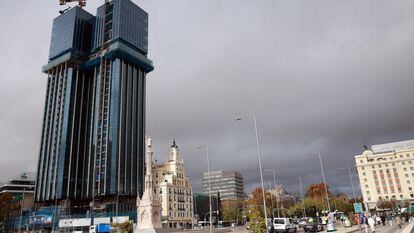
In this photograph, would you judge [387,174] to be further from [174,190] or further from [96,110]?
[96,110]

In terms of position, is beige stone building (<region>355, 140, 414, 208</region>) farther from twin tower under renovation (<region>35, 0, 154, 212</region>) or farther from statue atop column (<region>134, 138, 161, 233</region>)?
statue atop column (<region>134, 138, 161, 233</region>)

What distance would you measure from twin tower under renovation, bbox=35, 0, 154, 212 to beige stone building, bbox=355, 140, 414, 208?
291ft

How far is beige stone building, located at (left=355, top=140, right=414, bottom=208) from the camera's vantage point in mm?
128500

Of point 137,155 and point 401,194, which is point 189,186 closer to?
point 137,155

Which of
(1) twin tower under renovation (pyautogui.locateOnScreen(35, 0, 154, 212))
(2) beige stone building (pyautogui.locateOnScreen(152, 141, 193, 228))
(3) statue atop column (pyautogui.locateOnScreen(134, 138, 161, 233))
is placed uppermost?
(1) twin tower under renovation (pyautogui.locateOnScreen(35, 0, 154, 212))

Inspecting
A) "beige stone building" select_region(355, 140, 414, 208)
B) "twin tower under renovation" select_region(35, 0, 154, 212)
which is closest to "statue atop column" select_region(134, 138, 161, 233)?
"twin tower under renovation" select_region(35, 0, 154, 212)

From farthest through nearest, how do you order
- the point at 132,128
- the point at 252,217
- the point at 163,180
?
the point at 132,128, the point at 163,180, the point at 252,217

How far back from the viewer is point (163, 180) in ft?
377

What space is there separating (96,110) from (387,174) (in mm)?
115343

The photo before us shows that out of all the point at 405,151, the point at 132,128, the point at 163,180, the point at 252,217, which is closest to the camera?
the point at 252,217

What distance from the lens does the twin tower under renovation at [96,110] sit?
380 ft

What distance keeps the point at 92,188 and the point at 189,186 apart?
111 ft

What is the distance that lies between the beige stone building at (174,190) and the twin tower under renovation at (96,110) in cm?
893

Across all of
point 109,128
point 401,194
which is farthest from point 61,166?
point 401,194
